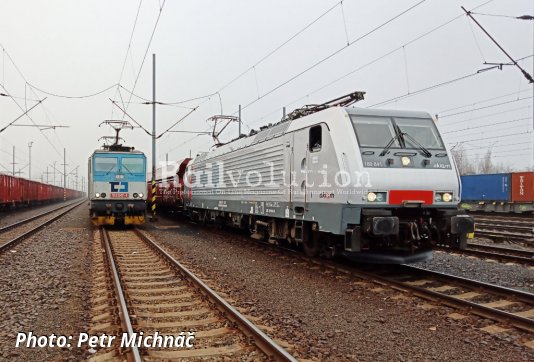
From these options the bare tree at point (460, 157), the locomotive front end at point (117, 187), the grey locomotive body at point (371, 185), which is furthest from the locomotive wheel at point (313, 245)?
the bare tree at point (460, 157)

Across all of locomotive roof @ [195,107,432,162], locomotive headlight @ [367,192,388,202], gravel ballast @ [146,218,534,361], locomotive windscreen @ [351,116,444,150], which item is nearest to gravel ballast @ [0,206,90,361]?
gravel ballast @ [146,218,534,361]

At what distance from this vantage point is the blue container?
106 feet

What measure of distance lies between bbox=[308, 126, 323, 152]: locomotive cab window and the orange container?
83.6 feet

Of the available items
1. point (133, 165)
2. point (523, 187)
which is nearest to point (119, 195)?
point (133, 165)

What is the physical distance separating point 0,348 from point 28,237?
11809 millimetres

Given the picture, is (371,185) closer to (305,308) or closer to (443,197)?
(443,197)

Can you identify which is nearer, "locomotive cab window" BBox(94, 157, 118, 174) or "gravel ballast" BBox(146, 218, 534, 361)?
"gravel ballast" BBox(146, 218, 534, 361)

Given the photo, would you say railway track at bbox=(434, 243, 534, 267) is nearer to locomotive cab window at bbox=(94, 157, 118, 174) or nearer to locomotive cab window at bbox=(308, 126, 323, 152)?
locomotive cab window at bbox=(308, 126, 323, 152)

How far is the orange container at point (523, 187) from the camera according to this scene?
2988 centimetres

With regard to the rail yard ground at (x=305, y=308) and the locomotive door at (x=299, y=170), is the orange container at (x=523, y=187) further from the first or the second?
the locomotive door at (x=299, y=170)

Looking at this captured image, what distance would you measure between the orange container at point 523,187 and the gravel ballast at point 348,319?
25.6m

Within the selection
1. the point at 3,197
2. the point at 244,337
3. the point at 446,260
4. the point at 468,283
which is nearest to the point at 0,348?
the point at 244,337

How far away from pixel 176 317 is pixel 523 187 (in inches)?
1207

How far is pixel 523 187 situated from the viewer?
3081 centimetres
